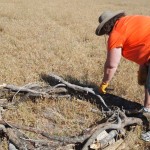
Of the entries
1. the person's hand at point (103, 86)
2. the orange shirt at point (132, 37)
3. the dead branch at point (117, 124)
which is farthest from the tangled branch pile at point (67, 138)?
the orange shirt at point (132, 37)

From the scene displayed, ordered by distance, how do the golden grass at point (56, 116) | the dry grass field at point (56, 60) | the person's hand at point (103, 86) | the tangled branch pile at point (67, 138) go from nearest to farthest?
the tangled branch pile at point (67, 138), the golden grass at point (56, 116), the dry grass field at point (56, 60), the person's hand at point (103, 86)

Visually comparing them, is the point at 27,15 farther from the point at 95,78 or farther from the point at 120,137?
the point at 120,137

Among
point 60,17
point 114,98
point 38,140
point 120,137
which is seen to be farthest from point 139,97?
point 60,17

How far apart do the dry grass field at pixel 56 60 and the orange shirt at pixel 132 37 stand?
1.09 meters

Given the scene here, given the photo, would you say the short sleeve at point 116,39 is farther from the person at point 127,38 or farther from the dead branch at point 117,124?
the dead branch at point 117,124

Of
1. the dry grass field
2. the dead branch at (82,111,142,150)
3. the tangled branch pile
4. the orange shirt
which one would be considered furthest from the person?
the dry grass field

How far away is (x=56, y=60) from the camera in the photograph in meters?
8.23

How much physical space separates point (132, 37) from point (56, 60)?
3362 mm

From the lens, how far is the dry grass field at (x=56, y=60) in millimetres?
5492

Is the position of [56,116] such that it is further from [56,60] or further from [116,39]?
[56,60]

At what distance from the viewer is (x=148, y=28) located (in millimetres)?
5098

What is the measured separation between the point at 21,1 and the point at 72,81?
476 inches

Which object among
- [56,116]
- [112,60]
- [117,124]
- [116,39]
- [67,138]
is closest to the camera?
[67,138]

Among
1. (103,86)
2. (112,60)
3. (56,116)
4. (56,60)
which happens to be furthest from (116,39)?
(56,60)
